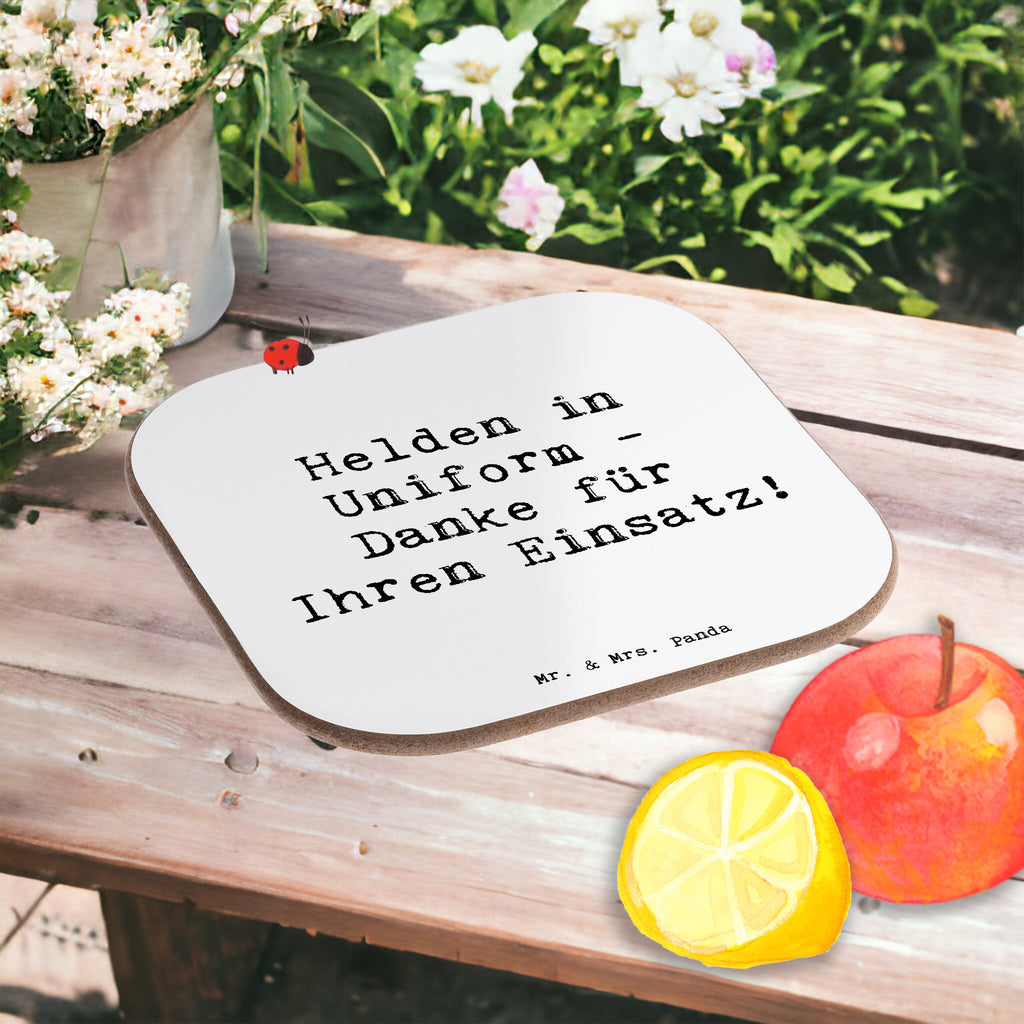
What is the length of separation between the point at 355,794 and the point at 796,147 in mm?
1171

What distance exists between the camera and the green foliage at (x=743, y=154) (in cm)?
142

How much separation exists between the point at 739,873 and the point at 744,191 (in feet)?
3.52

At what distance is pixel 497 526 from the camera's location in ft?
2.63

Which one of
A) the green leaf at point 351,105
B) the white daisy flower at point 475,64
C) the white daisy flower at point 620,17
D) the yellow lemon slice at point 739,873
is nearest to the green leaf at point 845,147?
the white daisy flower at point 620,17

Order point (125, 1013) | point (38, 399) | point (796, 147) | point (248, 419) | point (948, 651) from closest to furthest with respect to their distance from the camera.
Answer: point (948, 651) → point (38, 399) → point (248, 419) → point (125, 1013) → point (796, 147)

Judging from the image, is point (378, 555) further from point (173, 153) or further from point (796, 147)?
point (796, 147)

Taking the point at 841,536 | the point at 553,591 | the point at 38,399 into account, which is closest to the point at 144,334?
the point at 38,399

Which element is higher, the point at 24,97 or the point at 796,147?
the point at 24,97

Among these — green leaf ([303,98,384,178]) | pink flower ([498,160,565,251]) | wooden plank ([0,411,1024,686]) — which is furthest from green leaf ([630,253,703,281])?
wooden plank ([0,411,1024,686])

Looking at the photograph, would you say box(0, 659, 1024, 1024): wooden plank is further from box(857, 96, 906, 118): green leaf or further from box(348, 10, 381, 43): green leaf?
box(857, 96, 906, 118): green leaf

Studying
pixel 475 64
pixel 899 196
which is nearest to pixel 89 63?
pixel 475 64

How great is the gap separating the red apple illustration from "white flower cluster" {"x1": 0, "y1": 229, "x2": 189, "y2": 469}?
20.2 inches

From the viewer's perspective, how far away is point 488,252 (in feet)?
3.75

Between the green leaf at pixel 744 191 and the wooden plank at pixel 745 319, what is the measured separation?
16.7 inches
